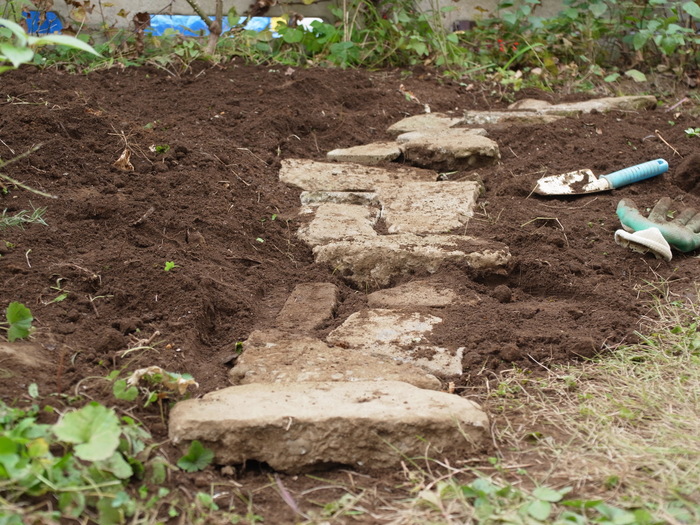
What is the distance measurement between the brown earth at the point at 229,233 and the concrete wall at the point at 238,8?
34.2 inches

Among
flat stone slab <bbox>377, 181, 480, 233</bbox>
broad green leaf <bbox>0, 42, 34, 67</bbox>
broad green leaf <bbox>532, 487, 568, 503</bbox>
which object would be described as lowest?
flat stone slab <bbox>377, 181, 480, 233</bbox>

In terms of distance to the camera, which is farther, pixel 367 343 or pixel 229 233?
pixel 229 233

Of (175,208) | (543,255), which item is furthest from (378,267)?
(175,208)

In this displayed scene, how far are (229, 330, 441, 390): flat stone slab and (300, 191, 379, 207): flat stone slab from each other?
114cm

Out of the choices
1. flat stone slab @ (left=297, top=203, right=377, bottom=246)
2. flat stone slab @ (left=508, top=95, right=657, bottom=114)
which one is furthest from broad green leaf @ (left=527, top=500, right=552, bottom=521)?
flat stone slab @ (left=508, top=95, right=657, bottom=114)

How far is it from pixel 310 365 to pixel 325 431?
0.42 metres

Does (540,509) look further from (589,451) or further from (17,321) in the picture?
(17,321)

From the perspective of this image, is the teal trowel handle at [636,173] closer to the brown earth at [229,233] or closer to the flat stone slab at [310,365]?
the brown earth at [229,233]

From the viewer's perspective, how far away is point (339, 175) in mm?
3424

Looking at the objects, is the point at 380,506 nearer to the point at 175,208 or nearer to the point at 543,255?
the point at 543,255

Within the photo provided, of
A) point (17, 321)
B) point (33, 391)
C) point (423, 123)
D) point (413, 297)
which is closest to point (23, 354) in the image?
point (17, 321)

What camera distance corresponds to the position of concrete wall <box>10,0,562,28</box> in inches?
191

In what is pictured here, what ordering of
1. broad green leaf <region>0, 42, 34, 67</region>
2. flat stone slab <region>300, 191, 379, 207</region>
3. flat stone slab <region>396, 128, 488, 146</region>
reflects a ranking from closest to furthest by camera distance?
broad green leaf <region>0, 42, 34, 67</region>
flat stone slab <region>300, 191, 379, 207</region>
flat stone slab <region>396, 128, 488, 146</region>

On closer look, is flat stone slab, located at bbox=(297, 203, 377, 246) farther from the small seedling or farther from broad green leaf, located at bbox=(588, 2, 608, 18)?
broad green leaf, located at bbox=(588, 2, 608, 18)
